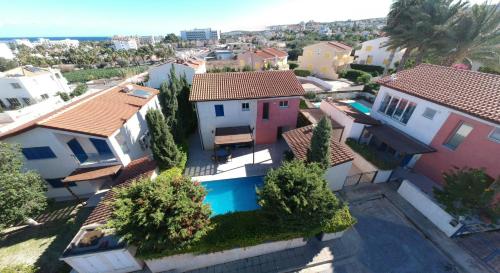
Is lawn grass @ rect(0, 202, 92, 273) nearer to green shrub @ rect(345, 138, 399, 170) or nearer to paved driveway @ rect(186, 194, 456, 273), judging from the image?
paved driveway @ rect(186, 194, 456, 273)

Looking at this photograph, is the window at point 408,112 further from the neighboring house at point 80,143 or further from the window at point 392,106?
the neighboring house at point 80,143

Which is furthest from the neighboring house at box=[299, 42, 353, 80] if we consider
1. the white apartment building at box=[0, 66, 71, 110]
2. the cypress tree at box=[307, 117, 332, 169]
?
the white apartment building at box=[0, 66, 71, 110]

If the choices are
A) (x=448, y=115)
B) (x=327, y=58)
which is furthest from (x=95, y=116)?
(x=327, y=58)

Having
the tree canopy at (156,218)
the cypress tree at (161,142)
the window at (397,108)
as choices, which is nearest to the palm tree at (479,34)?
the window at (397,108)

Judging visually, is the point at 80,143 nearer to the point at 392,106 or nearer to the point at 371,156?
the point at 371,156

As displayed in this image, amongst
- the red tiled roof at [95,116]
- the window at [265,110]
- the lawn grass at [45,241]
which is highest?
the red tiled roof at [95,116]

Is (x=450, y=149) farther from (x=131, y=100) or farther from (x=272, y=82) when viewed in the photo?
(x=131, y=100)

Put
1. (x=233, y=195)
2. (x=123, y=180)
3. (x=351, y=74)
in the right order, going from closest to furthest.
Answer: (x=123, y=180)
(x=233, y=195)
(x=351, y=74)
